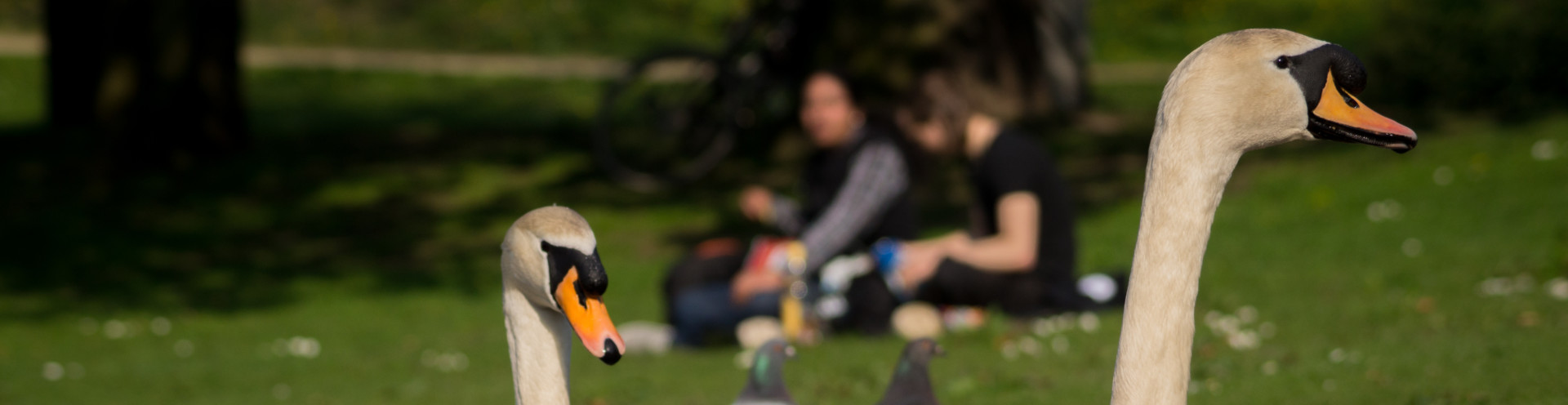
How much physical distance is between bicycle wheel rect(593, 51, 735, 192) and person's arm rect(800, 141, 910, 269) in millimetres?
8048

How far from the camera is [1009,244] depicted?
24.6 feet

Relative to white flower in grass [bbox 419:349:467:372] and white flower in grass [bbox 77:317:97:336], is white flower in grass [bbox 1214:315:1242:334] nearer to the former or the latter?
white flower in grass [bbox 419:349:467:372]

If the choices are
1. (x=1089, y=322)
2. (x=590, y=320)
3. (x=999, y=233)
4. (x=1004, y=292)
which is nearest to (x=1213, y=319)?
(x=1089, y=322)

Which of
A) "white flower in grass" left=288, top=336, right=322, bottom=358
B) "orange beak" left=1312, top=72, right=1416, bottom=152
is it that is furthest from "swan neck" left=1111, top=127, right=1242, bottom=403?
"white flower in grass" left=288, top=336, right=322, bottom=358

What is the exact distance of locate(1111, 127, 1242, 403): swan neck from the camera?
10.1ft

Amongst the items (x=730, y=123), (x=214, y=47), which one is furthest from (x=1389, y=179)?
(x=214, y=47)

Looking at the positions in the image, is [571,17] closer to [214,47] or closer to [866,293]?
[214,47]

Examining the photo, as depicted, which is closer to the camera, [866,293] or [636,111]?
[866,293]

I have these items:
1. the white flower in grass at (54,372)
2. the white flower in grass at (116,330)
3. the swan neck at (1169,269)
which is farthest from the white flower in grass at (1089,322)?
the white flower in grass at (116,330)

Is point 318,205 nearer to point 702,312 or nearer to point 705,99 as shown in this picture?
point 705,99

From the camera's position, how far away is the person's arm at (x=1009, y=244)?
743 centimetres

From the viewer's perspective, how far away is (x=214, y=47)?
1664 centimetres

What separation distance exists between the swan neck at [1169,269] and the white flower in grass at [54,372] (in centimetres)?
715

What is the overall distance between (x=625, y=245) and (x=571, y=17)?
73.8 feet
